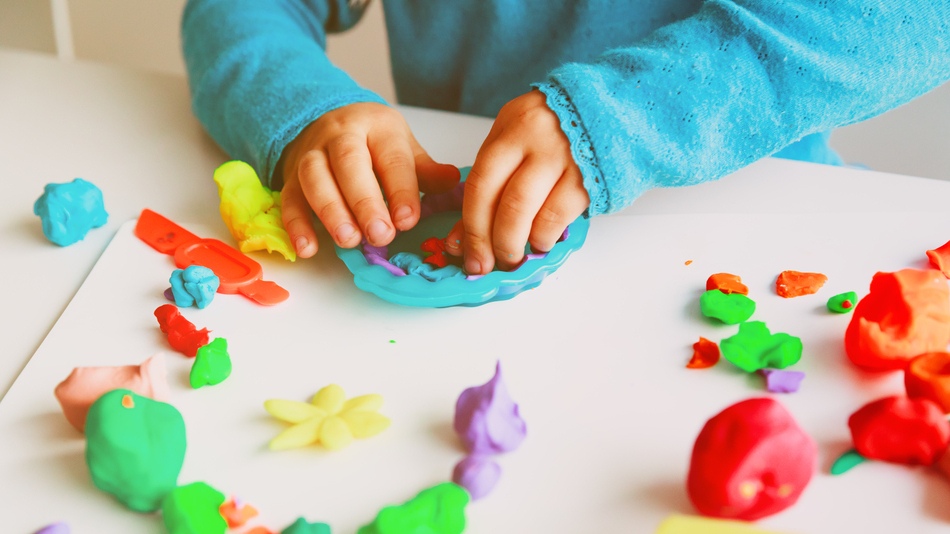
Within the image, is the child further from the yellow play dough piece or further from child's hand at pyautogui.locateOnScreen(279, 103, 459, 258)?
the yellow play dough piece

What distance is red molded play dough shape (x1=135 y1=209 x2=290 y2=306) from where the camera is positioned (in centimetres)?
49

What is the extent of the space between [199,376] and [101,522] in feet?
0.29

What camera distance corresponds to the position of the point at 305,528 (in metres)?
0.33

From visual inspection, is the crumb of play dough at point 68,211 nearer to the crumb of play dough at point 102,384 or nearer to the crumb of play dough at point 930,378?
the crumb of play dough at point 102,384

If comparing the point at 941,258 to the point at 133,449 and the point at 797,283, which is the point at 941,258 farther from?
the point at 133,449

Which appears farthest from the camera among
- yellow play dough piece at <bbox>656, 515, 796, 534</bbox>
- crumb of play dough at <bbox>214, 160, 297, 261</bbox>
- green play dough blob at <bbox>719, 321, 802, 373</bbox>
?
crumb of play dough at <bbox>214, 160, 297, 261</bbox>

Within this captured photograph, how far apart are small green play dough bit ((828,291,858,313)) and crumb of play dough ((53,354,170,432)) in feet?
1.21

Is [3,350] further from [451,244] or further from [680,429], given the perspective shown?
[680,429]

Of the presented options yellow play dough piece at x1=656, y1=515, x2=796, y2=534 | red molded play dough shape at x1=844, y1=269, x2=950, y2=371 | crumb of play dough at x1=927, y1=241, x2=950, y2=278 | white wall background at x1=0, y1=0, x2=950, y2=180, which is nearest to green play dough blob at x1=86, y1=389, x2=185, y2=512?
yellow play dough piece at x1=656, y1=515, x2=796, y2=534

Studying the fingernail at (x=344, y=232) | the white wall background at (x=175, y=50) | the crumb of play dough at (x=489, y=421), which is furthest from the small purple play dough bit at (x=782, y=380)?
the white wall background at (x=175, y=50)

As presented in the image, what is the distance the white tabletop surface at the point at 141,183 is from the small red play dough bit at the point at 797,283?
0.02 m

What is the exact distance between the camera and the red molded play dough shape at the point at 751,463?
1.10ft

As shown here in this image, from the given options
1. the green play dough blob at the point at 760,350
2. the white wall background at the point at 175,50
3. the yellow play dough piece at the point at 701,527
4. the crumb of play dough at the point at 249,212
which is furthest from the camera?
the white wall background at the point at 175,50

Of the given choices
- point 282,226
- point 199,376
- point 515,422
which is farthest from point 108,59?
point 515,422
